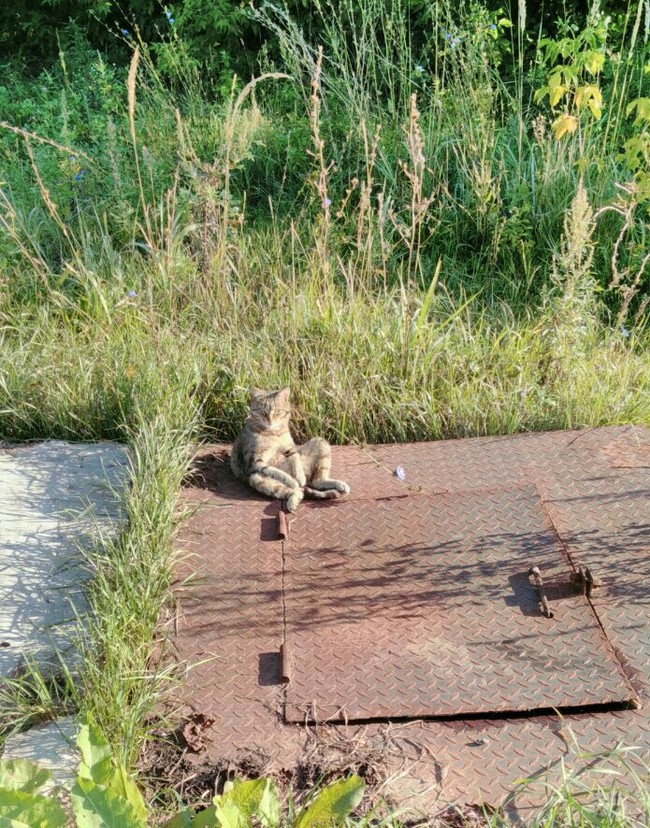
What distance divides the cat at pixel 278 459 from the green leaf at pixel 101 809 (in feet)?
6.51

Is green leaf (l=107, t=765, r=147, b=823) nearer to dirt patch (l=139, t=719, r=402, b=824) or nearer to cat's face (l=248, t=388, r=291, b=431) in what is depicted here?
dirt patch (l=139, t=719, r=402, b=824)

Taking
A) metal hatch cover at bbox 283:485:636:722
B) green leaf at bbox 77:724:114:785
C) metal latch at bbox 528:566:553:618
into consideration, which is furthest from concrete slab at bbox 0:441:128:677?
metal latch at bbox 528:566:553:618

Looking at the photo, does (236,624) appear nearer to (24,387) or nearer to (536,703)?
(536,703)

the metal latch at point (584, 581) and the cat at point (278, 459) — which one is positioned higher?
the metal latch at point (584, 581)

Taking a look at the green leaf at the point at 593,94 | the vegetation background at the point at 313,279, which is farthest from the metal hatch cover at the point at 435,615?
the green leaf at the point at 593,94

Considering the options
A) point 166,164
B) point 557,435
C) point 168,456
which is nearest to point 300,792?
point 168,456

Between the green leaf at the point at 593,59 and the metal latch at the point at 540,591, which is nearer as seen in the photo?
the metal latch at the point at 540,591

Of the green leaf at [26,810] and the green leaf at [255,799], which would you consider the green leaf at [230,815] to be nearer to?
the green leaf at [255,799]

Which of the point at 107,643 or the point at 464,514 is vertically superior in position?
the point at 107,643

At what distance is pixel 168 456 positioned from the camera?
4422 mm

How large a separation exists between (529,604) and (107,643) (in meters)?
1.45

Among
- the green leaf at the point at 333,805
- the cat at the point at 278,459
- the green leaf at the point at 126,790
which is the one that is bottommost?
the cat at the point at 278,459

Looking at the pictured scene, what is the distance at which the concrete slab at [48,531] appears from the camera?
141 inches

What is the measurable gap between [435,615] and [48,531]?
163 cm
